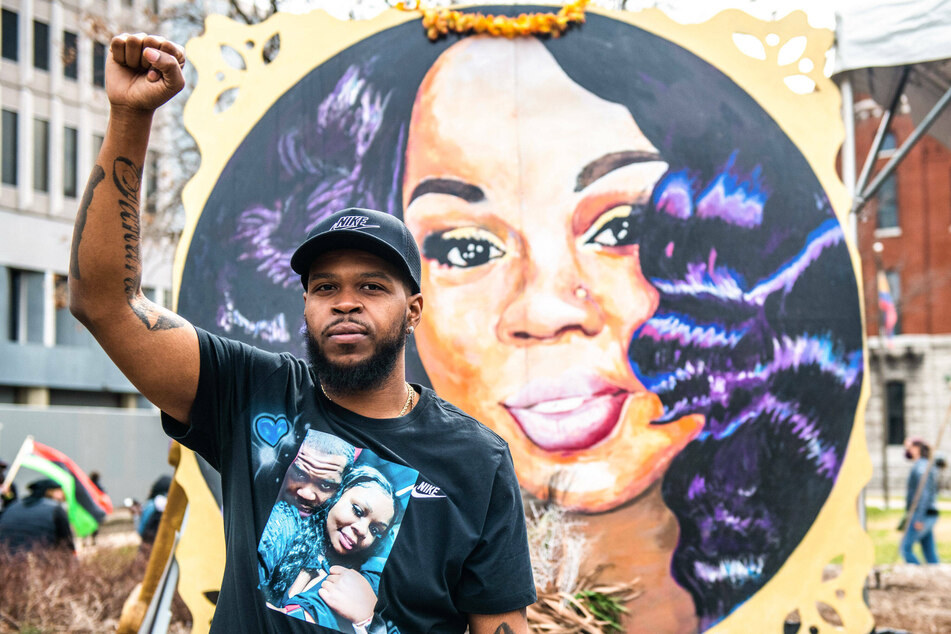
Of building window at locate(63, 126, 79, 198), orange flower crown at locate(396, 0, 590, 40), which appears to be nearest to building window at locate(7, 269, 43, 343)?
building window at locate(63, 126, 79, 198)

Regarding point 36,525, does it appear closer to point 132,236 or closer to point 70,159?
point 132,236

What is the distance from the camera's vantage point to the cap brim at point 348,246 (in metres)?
1.92

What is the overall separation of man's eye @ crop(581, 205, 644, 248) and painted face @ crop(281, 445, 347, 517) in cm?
277

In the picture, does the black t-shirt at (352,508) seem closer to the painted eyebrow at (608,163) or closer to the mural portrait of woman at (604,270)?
the mural portrait of woman at (604,270)

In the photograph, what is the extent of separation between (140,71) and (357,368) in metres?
0.68

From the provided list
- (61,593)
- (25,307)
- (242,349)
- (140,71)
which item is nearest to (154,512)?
(61,593)

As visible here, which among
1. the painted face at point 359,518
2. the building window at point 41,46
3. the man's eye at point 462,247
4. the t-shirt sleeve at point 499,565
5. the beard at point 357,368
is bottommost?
the t-shirt sleeve at point 499,565

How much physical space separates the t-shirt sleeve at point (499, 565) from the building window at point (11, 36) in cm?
2504

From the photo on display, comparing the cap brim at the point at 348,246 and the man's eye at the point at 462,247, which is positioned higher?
the man's eye at the point at 462,247

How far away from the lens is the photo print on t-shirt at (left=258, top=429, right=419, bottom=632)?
1.78m

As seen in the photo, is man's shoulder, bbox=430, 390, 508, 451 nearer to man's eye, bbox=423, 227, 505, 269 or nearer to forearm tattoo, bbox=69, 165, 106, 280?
Answer: forearm tattoo, bbox=69, 165, 106, 280

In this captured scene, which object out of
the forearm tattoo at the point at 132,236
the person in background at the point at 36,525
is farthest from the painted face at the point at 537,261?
the person in background at the point at 36,525

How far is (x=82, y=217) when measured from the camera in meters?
1.80

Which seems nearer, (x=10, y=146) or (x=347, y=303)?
(x=347, y=303)
